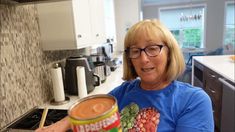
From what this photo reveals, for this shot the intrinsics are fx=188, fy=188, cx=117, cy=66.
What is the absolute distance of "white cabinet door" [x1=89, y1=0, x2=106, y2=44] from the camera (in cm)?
201

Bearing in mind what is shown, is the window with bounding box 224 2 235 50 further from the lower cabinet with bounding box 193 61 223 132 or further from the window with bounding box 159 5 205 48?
the lower cabinet with bounding box 193 61 223 132

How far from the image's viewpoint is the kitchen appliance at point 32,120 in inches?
46.8

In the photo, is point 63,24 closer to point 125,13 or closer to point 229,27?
point 125,13

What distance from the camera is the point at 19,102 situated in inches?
53.2

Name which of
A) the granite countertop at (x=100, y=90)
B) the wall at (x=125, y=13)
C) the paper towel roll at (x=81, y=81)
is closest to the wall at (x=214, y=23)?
the wall at (x=125, y=13)

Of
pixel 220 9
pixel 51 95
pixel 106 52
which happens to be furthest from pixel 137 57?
pixel 220 9

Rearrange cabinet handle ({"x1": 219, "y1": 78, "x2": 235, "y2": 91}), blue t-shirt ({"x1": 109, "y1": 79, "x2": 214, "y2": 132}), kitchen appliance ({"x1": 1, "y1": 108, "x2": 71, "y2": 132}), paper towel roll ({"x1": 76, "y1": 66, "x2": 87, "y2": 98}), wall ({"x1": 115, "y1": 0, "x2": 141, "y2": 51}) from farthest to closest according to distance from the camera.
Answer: wall ({"x1": 115, "y1": 0, "x2": 141, "y2": 51})
cabinet handle ({"x1": 219, "y1": 78, "x2": 235, "y2": 91})
paper towel roll ({"x1": 76, "y1": 66, "x2": 87, "y2": 98})
kitchen appliance ({"x1": 1, "y1": 108, "x2": 71, "y2": 132})
blue t-shirt ({"x1": 109, "y1": 79, "x2": 214, "y2": 132})

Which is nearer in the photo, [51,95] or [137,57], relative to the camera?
[137,57]

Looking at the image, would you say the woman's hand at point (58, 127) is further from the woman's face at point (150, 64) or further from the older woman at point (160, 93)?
the woman's face at point (150, 64)

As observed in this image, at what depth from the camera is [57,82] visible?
5.20 feet

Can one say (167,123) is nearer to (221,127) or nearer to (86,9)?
(86,9)

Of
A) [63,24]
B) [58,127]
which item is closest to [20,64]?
[63,24]

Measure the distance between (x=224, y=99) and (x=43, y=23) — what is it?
201cm

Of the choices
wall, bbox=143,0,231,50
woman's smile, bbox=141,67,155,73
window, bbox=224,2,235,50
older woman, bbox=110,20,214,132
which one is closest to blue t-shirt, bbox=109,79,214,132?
older woman, bbox=110,20,214,132
